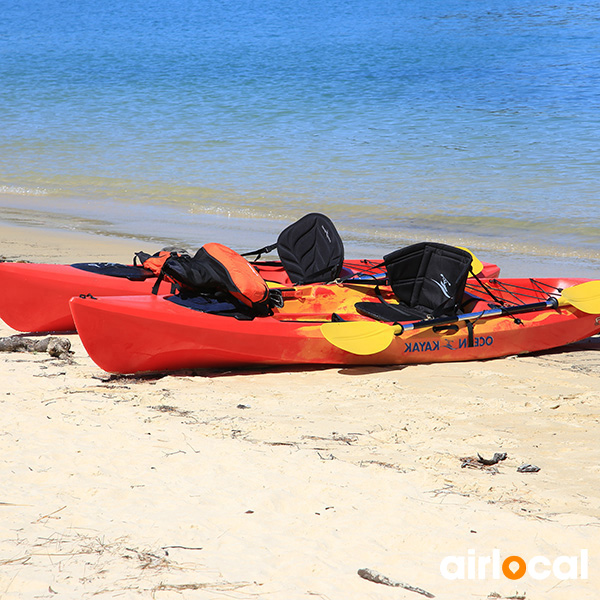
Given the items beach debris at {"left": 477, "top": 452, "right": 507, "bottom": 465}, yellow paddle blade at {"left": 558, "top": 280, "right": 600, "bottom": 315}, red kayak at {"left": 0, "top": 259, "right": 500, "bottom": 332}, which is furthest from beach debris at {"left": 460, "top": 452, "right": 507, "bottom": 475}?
yellow paddle blade at {"left": 558, "top": 280, "right": 600, "bottom": 315}

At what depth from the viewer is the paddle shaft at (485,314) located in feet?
17.0

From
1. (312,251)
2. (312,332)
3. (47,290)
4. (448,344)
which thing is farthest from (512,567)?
(47,290)

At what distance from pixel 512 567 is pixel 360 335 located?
8.45 feet

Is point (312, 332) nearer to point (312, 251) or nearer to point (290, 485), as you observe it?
point (312, 251)

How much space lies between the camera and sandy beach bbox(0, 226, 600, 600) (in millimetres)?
2389

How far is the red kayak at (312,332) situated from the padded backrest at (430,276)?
0.79 feet

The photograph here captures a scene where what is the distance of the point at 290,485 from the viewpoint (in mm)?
3080

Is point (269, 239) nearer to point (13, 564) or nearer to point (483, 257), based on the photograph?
point (483, 257)

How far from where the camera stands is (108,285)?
582 centimetres

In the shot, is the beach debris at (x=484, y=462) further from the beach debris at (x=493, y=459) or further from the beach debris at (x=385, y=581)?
the beach debris at (x=385, y=581)

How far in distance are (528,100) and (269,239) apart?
11.4 meters

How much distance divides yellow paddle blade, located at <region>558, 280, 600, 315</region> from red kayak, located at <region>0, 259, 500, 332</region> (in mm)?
1478

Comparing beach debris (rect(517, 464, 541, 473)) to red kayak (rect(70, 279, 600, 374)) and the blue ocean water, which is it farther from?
the blue ocean water

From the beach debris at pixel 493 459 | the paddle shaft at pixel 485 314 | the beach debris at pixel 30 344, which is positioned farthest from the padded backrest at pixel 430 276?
the beach debris at pixel 30 344
